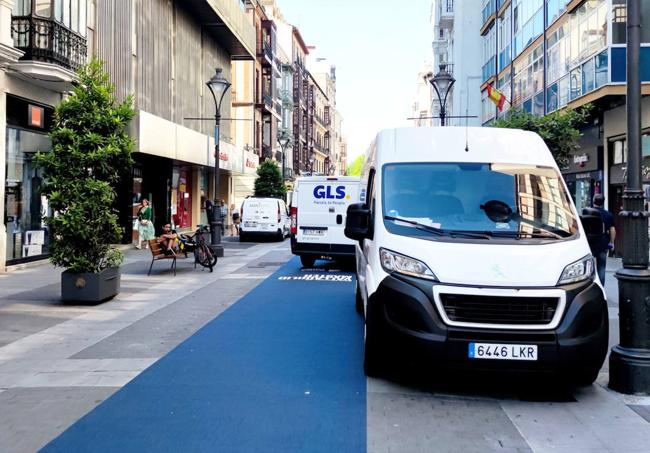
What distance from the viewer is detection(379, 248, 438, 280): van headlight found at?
17.9ft

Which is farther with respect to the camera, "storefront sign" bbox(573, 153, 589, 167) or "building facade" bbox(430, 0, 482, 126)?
"building facade" bbox(430, 0, 482, 126)

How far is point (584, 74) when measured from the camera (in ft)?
65.4

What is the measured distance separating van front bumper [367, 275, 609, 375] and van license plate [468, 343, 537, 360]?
3 centimetres

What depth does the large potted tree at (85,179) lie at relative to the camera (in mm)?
10398

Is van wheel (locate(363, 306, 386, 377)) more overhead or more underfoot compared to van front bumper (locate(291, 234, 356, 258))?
more underfoot

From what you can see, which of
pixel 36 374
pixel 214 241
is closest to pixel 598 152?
pixel 214 241

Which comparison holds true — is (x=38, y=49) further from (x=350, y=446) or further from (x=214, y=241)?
(x=350, y=446)

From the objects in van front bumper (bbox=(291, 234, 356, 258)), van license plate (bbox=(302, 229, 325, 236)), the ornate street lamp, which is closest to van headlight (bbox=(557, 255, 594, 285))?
van front bumper (bbox=(291, 234, 356, 258))

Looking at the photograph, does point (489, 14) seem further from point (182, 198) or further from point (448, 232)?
point (448, 232)

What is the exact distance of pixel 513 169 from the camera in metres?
6.48

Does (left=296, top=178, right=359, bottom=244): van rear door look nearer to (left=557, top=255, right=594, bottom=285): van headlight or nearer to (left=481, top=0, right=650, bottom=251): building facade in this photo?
(left=481, top=0, right=650, bottom=251): building facade

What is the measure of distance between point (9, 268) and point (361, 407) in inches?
511

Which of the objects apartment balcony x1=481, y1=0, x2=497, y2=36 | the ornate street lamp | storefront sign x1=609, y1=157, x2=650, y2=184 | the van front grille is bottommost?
the van front grille

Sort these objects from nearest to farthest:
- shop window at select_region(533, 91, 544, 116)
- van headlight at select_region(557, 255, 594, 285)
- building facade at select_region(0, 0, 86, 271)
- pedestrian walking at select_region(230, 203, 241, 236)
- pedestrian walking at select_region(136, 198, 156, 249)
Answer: van headlight at select_region(557, 255, 594, 285) < building facade at select_region(0, 0, 86, 271) < pedestrian walking at select_region(136, 198, 156, 249) < shop window at select_region(533, 91, 544, 116) < pedestrian walking at select_region(230, 203, 241, 236)
